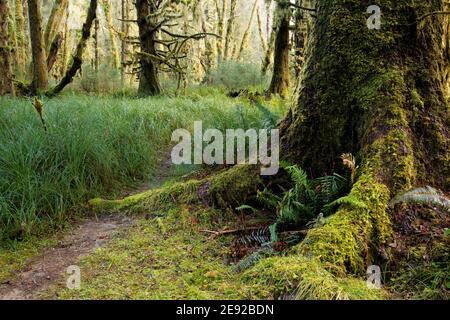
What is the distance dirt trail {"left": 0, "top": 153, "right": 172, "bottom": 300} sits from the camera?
2773 millimetres

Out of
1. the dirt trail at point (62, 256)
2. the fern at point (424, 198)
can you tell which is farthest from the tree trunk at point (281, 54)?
the fern at point (424, 198)

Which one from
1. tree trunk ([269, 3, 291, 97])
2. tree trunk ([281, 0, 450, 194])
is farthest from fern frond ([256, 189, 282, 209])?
tree trunk ([269, 3, 291, 97])

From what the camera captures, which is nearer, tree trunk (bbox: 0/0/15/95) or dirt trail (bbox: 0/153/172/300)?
dirt trail (bbox: 0/153/172/300)

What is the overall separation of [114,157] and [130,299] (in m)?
2.86

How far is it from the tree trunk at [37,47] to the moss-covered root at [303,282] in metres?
9.86

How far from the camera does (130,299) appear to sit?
2.47 metres

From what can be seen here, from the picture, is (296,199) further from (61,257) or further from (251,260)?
(61,257)

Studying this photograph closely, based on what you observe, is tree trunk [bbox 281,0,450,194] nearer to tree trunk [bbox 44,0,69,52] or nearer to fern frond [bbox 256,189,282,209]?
fern frond [bbox 256,189,282,209]

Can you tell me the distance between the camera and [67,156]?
14.8 feet

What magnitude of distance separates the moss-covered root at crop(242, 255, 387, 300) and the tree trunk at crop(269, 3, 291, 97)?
7525 millimetres

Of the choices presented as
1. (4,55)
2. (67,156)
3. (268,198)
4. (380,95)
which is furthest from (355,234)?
(4,55)

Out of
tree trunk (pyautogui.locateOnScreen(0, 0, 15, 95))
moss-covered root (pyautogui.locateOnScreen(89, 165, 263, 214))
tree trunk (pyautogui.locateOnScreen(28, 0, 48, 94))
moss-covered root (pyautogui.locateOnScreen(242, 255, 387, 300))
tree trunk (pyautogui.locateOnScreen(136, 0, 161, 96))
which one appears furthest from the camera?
tree trunk (pyautogui.locateOnScreen(136, 0, 161, 96))
